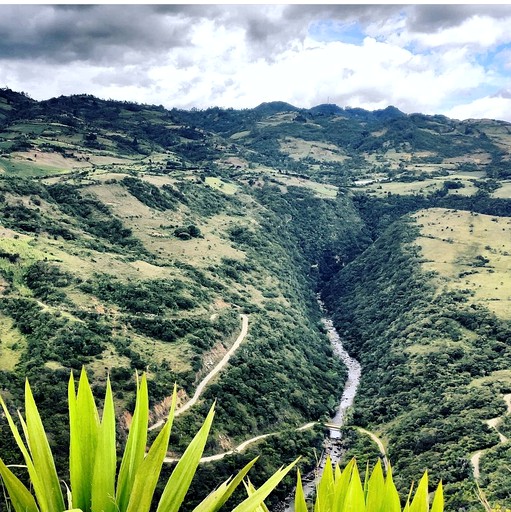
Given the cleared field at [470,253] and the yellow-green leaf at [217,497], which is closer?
the yellow-green leaf at [217,497]

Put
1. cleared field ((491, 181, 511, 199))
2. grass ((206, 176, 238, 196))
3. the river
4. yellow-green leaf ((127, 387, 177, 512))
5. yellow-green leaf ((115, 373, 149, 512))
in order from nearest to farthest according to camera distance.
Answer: yellow-green leaf ((127, 387, 177, 512))
yellow-green leaf ((115, 373, 149, 512))
the river
grass ((206, 176, 238, 196))
cleared field ((491, 181, 511, 199))

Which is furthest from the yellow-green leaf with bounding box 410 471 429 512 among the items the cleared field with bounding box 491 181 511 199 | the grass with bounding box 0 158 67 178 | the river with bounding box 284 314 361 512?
the cleared field with bounding box 491 181 511 199

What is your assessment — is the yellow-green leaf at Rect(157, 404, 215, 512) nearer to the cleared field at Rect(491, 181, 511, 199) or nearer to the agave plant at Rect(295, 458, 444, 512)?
the agave plant at Rect(295, 458, 444, 512)

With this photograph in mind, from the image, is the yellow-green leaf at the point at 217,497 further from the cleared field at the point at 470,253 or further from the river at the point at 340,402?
the cleared field at the point at 470,253

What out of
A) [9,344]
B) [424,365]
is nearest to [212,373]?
[9,344]

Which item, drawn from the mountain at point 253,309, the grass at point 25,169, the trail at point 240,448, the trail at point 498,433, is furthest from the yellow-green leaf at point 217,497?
the grass at point 25,169

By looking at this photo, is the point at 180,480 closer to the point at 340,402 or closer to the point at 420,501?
the point at 420,501

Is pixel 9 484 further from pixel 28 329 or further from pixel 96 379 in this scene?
pixel 28 329
